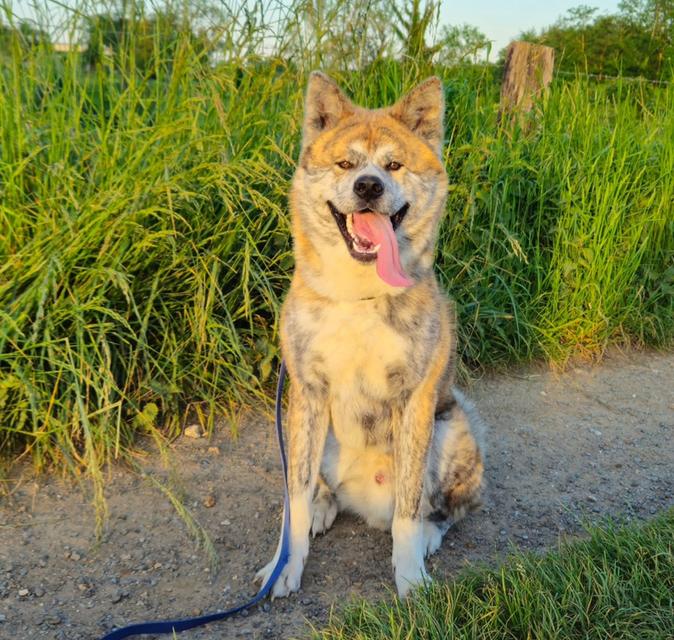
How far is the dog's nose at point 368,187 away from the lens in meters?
2.58

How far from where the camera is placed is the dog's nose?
102 inches

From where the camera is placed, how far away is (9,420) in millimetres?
3166

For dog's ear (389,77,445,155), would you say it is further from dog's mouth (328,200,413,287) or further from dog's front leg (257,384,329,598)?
dog's front leg (257,384,329,598)

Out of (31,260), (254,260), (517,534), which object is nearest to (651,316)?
(517,534)

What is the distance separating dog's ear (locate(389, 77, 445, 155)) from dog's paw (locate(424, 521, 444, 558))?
60.3 inches

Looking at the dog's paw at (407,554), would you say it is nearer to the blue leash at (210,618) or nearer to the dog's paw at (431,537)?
the dog's paw at (431,537)

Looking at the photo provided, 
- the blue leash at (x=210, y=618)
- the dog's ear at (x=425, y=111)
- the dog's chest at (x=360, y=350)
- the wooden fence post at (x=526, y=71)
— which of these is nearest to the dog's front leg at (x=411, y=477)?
the dog's chest at (x=360, y=350)

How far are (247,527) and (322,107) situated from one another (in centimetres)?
176

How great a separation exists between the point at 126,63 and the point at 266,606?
107 inches

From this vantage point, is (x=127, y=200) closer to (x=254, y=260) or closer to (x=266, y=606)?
(x=254, y=260)

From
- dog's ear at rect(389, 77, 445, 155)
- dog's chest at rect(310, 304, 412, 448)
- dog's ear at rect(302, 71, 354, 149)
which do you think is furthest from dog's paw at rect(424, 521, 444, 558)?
dog's ear at rect(302, 71, 354, 149)

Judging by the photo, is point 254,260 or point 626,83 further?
point 626,83

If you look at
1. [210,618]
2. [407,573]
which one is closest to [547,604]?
[407,573]

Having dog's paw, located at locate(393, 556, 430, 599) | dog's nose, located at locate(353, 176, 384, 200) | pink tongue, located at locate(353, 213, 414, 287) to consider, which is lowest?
dog's paw, located at locate(393, 556, 430, 599)
